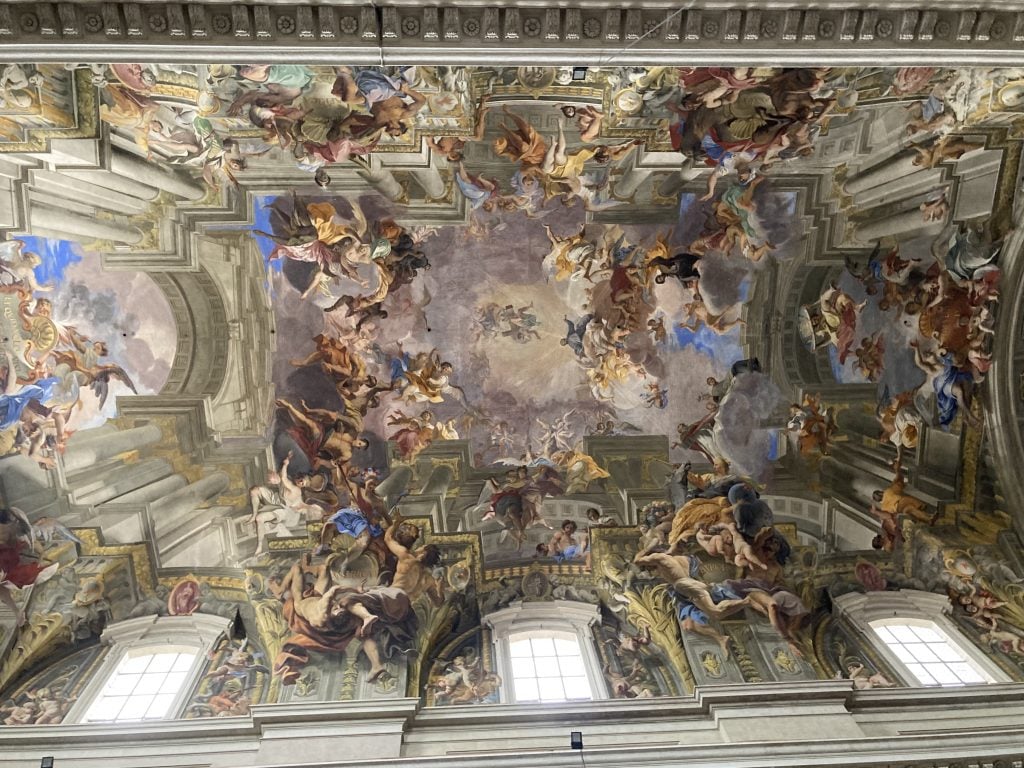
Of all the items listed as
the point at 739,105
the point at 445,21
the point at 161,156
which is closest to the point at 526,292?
the point at 739,105

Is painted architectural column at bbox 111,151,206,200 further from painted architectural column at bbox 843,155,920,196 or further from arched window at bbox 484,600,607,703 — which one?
painted architectural column at bbox 843,155,920,196

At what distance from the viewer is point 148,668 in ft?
34.7

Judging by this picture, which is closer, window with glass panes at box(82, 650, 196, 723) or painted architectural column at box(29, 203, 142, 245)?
window with glass panes at box(82, 650, 196, 723)

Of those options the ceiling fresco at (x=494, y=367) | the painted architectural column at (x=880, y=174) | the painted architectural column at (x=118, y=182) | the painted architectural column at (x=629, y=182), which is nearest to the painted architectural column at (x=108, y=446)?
the ceiling fresco at (x=494, y=367)

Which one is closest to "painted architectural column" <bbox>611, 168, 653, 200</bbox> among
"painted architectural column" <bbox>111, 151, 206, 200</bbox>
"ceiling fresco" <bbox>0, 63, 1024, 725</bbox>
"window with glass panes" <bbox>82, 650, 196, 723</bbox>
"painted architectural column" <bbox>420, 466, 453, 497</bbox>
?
"ceiling fresco" <bbox>0, 63, 1024, 725</bbox>

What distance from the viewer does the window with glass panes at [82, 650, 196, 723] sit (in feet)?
31.6

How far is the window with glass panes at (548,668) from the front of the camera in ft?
33.3

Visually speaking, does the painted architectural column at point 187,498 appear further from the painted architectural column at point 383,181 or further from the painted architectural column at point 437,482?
the painted architectural column at point 383,181

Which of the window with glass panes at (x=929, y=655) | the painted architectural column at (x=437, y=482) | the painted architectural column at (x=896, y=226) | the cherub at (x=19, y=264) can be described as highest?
the painted architectural column at (x=896, y=226)

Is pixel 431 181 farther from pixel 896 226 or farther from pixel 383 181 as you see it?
pixel 896 226

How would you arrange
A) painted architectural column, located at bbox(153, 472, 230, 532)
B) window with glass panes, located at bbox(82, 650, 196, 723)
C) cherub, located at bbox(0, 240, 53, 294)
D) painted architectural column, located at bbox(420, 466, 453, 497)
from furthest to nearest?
painted architectural column, located at bbox(420, 466, 453, 497) → painted architectural column, located at bbox(153, 472, 230, 532) → cherub, located at bbox(0, 240, 53, 294) → window with glass panes, located at bbox(82, 650, 196, 723)

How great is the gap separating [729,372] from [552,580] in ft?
15.1

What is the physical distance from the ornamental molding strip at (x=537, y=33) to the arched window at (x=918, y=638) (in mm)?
7513

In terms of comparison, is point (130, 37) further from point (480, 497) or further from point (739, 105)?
point (480, 497)
